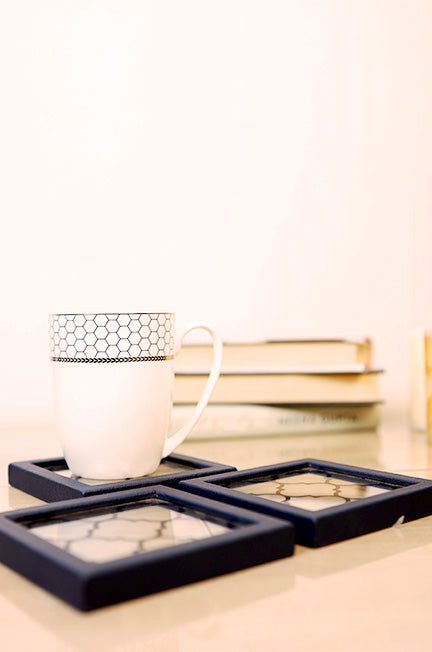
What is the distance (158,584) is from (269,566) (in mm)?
67

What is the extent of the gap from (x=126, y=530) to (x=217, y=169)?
738 mm

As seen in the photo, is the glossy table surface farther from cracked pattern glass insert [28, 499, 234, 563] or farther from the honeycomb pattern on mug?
the honeycomb pattern on mug

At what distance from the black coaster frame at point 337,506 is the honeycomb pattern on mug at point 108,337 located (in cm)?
10

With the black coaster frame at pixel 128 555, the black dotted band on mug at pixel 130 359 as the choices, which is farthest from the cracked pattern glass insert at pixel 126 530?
the black dotted band on mug at pixel 130 359

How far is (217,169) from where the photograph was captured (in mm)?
989

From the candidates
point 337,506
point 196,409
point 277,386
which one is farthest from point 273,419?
point 337,506

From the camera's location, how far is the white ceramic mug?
45cm

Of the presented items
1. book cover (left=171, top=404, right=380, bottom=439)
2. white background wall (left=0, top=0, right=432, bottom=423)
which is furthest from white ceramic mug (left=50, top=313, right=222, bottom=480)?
white background wall (left=0, top=0, right=432, bottom=423)

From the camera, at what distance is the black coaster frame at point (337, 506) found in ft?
1.16

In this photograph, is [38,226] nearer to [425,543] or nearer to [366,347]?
[366,347]

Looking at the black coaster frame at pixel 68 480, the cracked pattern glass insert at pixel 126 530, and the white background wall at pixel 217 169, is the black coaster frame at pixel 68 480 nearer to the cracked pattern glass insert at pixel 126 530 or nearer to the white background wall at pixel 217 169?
the cracked pattern glass insert at pixel 126 530

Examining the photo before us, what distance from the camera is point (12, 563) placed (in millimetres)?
312

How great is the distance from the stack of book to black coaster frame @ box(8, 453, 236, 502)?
8.9 inches

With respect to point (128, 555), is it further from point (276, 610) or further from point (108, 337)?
point (108, 337)
